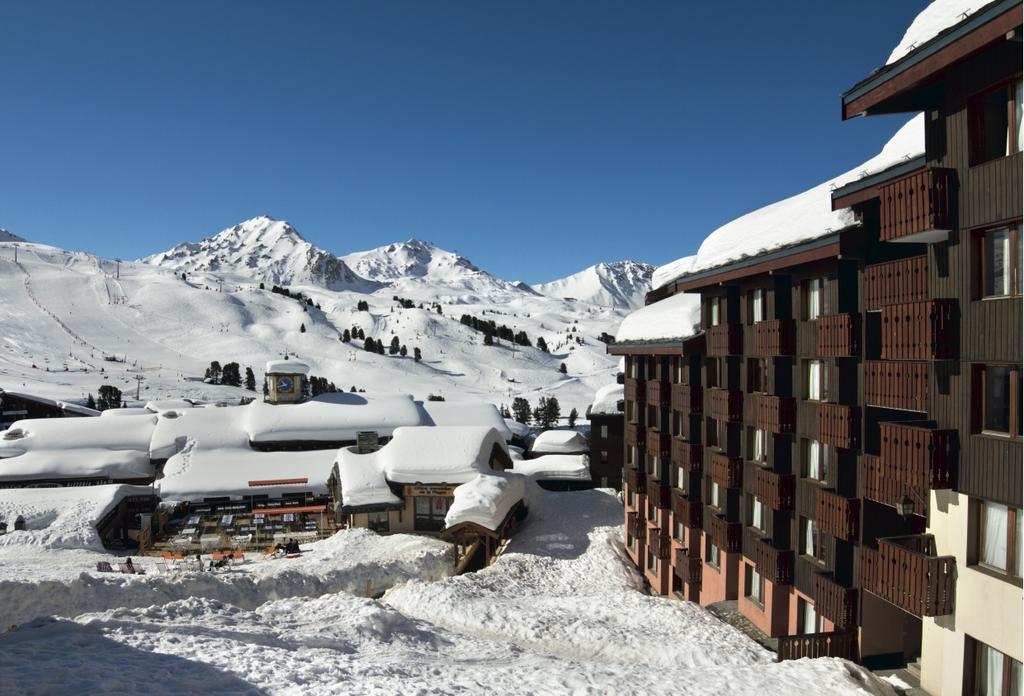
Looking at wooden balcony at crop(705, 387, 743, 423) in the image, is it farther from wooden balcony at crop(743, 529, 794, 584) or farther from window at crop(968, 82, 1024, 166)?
window at crop(968, 82, 1024, 166)

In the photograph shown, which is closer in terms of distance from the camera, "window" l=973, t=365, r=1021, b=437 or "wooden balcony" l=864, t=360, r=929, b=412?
"window" l=973, t=365, r=1021, b=437

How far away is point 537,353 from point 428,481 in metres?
158

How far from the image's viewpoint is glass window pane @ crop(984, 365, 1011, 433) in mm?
10422

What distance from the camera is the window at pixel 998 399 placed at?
10.2 m

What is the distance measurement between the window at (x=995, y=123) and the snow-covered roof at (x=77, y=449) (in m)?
54.1

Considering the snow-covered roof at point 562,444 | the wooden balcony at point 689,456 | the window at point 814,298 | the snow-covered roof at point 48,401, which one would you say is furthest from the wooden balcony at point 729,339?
the snow-covered roof at point 48,401

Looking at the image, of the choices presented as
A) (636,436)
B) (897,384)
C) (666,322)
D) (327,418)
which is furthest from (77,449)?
(897,384)

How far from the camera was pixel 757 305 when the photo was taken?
19688mm

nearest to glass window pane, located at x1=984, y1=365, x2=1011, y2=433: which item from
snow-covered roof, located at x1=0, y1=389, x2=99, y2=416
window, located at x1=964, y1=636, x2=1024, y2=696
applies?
window, located at x1=964, y1=636, x2=1024, y2=696

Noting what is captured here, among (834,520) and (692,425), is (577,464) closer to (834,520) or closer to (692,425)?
(692,425)

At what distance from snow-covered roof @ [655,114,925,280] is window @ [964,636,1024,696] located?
8.77 m

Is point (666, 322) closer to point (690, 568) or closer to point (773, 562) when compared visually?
point (690, 568)

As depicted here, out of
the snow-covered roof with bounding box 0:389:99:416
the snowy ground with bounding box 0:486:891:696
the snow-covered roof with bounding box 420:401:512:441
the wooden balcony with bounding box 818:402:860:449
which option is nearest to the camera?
the snowy ground with bounding box 0:486:891:696

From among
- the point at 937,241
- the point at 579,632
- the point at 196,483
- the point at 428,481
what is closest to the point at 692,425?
the point at 579,632
